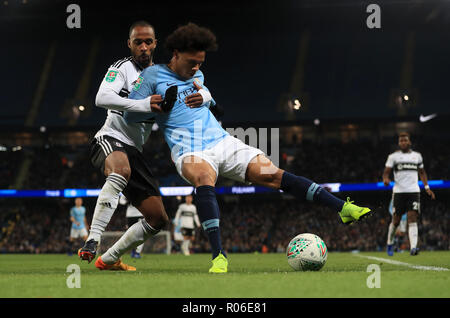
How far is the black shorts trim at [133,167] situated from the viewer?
17.7ft

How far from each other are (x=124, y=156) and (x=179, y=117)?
27.3 inches

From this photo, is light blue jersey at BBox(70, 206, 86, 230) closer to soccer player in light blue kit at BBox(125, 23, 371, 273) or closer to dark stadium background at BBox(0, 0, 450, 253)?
dark stadium background at BBox(0, 0, 450, 253)

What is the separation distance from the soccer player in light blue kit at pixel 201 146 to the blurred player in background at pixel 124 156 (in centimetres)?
34

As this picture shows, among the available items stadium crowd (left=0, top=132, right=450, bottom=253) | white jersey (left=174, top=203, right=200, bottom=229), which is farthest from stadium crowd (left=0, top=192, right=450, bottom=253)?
white jersey (left=174, top=203, right=200, bottom=229)

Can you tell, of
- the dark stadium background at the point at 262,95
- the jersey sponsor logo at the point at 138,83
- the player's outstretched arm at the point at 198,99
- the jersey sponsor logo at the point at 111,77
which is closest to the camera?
the player's outstretched arm at the point at 198,99

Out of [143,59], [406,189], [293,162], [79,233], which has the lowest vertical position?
[79,233]

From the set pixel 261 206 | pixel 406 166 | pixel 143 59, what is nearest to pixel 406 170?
pixel 406 166

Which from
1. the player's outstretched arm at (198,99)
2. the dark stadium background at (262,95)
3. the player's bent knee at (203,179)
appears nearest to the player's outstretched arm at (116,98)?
the player's outstretched arm at (198,99)

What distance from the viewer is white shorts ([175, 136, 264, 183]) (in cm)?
488

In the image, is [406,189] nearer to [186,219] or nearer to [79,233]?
[186,219]

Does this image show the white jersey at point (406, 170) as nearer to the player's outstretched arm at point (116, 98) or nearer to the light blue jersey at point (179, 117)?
the light blue jersey at point (179, 117)

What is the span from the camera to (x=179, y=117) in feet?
16.5

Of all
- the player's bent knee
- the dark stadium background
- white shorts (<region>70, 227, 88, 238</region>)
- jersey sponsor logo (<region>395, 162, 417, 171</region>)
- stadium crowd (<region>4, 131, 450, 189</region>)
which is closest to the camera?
the player's bent knee
